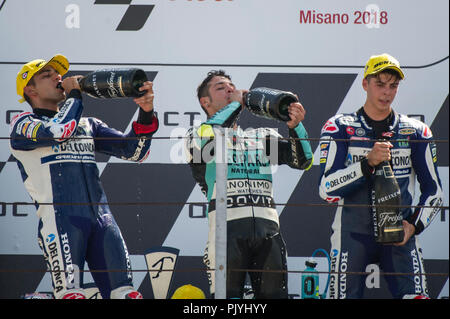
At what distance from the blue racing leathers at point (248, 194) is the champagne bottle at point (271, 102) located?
0.36 ft

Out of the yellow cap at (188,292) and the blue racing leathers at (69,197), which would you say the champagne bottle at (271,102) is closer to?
the blue racing leathers at (69,197)

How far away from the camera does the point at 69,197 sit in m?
3.58

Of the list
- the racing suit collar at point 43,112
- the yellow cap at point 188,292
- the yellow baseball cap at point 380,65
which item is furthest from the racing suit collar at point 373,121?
the racing suit collar at point 43,112

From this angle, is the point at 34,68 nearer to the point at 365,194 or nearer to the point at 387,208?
the point at 365,194

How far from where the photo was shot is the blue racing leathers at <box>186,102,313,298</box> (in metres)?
3.38

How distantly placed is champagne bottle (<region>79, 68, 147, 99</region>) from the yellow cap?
1110mm

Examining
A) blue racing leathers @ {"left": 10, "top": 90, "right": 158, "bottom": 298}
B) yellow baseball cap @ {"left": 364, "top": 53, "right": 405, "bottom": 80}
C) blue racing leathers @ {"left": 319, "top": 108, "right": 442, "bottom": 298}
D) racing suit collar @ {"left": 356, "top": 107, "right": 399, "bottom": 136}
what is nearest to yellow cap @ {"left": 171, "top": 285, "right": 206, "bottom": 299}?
blue racing leathers @ {"left": 10, "top": 90, "right": 158, "bottom": 298}

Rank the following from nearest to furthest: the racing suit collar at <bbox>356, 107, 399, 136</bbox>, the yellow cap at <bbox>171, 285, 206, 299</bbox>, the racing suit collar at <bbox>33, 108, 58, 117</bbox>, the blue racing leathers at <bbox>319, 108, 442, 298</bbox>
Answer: the blue racing leathers at <bbox>319, 108, 442, 298</bbox> < the racing suit collar at <bbox>356, 107, 399, 136</bbox> < the racing suit collar at <bbox>33, 108, 58, 117</bbox> < the yellow cap at <bbox>171, 285, 206, 299</bbox>

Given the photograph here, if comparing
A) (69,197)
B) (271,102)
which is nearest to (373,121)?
(271,102)

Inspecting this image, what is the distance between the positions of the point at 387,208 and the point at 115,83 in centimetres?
127

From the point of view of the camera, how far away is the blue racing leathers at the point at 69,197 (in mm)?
3500

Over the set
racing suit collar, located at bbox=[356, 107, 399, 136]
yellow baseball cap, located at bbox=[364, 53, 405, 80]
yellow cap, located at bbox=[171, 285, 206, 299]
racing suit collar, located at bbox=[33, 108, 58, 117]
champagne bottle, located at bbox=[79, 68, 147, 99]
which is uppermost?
yellow baseball cap, located at bbox=[364, 53, 405, 80]

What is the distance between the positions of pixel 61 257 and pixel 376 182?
139 cm

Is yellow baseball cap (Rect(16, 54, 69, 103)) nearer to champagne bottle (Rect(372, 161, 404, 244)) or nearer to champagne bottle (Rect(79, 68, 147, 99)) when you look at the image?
champagne bottle (Rect(79, 68, 147, 99))
